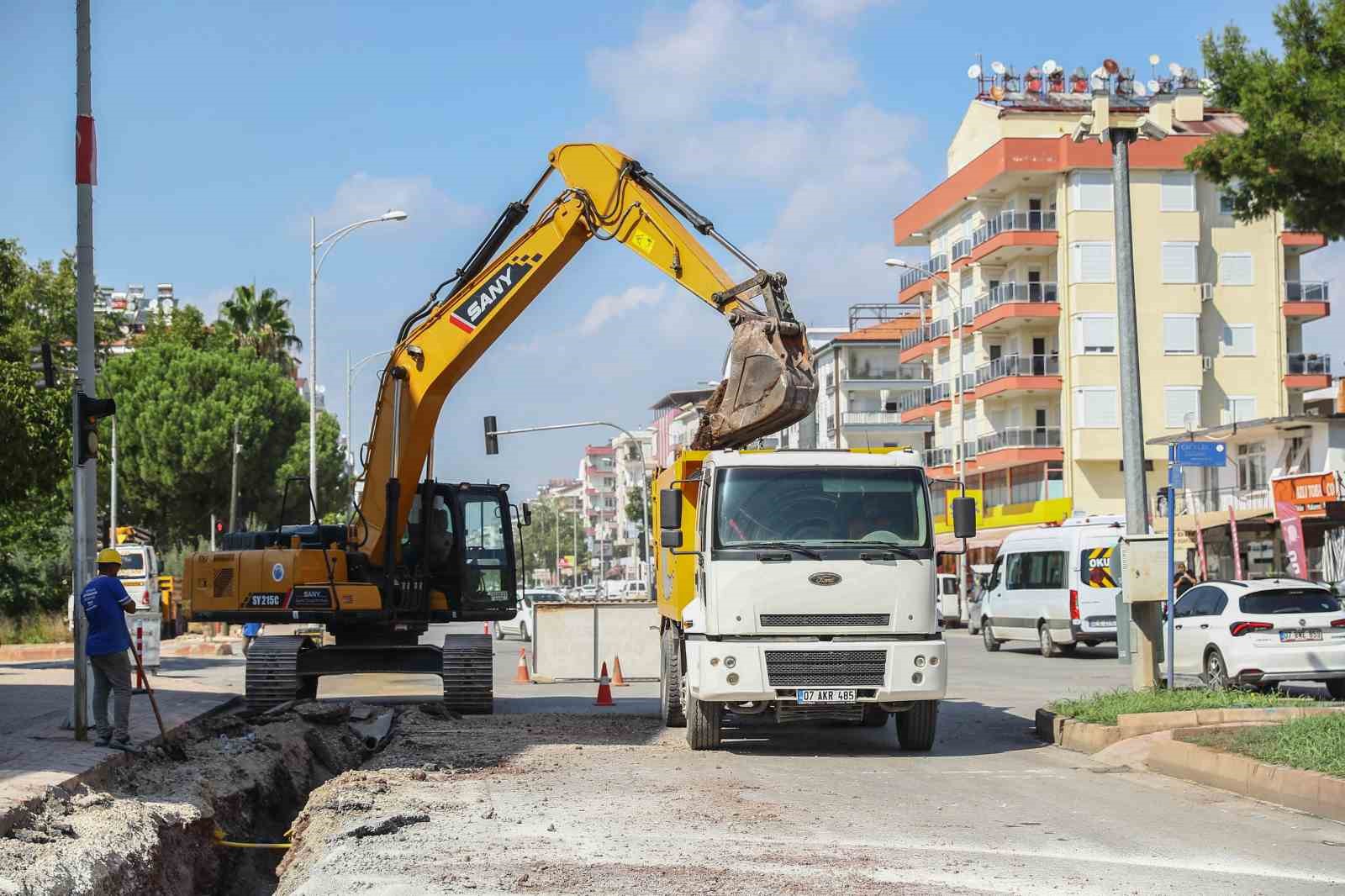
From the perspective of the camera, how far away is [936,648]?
47.2 ft

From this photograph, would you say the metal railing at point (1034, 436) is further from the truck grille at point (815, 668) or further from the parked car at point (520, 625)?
the truck grille at point (815, 668)

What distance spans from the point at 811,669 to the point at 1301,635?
28.2 ft

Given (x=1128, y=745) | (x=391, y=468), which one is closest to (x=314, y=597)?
(x=391, y=468)

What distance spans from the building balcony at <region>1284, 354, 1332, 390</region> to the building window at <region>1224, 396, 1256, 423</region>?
1.64 meters

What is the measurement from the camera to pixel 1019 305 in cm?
6562

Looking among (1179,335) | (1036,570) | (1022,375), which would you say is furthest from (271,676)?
(1179,335)

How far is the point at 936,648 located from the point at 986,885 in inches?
246

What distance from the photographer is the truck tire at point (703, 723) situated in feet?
48.2

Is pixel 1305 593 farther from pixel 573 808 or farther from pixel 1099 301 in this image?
pixel 1099 301

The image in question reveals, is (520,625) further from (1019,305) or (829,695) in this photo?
(829,695)

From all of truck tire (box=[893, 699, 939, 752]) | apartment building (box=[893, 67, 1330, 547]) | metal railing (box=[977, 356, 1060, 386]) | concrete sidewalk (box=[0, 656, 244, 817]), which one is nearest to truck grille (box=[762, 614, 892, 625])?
truck tire (box=[893, 699, 939, 752])

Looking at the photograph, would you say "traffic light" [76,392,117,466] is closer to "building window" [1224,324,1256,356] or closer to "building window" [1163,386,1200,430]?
"building window" [1163,386,1200,430]

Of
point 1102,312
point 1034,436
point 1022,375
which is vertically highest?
point 1102,312

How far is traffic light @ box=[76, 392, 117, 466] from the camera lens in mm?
14766
